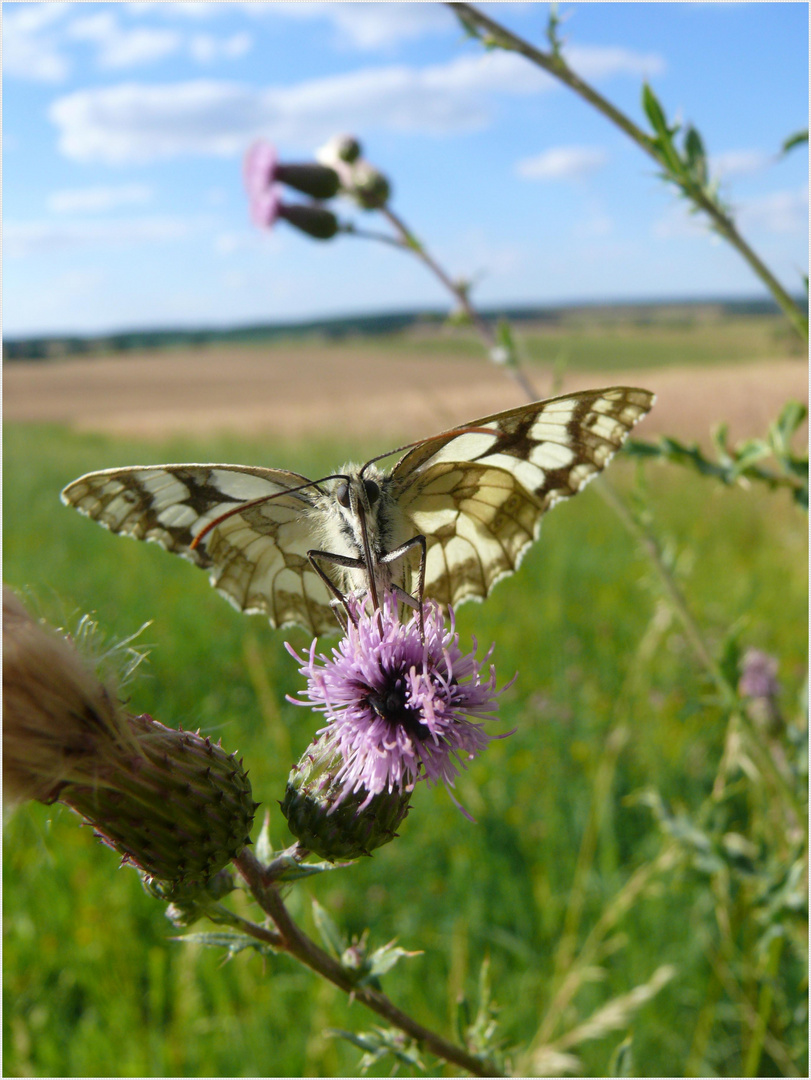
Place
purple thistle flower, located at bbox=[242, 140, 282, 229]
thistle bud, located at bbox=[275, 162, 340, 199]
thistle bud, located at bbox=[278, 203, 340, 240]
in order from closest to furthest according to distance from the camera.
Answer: thistle bud, located at bbox=[278, 203, 340, 240] < thistle bud, located at bbox=[275, 162, 340, 199] < purple thistle flower, located at bbox=[242, 140, 282, 229]

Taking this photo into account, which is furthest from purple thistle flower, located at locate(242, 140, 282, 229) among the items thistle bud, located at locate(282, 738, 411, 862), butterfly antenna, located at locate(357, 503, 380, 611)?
thistle bud, located at locate(282, 738, 411, 862)

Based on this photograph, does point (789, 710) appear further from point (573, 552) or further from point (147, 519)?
point (147, 519)

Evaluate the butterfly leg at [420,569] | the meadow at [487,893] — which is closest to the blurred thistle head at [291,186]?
the meadow at [487,893]

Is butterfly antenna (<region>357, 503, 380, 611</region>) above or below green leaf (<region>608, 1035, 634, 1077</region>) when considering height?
above

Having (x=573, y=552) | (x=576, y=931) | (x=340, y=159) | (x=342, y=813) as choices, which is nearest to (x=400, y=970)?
(x=576, y=931)

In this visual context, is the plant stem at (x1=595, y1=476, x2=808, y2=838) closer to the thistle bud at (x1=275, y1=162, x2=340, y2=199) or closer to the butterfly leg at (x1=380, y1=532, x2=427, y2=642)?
the butterfly leg at (x1=380, y1=532, x2=427, y2=642)

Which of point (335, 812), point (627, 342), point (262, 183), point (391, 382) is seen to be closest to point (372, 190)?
point (262, 183)
